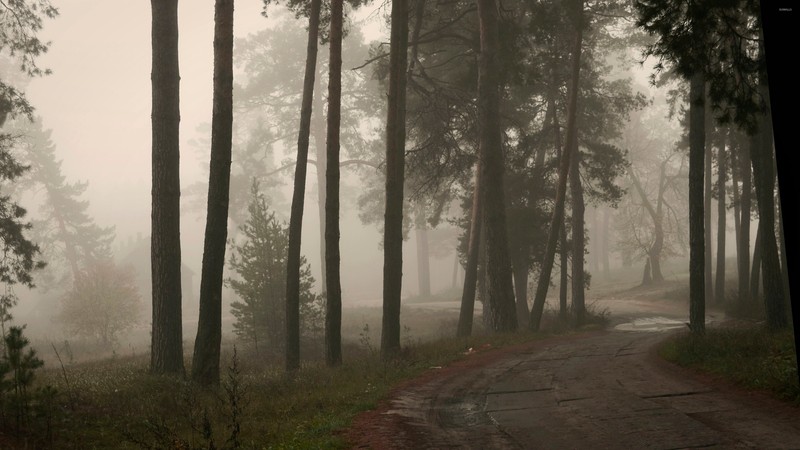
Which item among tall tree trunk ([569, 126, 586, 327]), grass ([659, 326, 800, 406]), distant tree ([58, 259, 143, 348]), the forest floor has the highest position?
tall tree trunk ([569, 126, 586, 327])

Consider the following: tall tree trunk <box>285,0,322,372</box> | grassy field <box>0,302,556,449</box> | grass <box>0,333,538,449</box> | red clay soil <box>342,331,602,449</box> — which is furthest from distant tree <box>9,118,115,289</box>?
red clay soil <box>342,331,602,449</box>

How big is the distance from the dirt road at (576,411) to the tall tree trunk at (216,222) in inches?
165

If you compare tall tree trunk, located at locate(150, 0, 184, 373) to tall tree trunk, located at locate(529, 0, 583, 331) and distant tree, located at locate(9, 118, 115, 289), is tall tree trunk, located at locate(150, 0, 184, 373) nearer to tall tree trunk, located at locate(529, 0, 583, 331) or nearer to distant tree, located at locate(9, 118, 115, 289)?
tall tree trunk, located at locate(529, 0, 583, 331)

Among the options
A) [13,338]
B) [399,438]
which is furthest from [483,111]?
[13,338]

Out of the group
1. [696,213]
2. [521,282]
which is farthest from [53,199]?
[696,213]

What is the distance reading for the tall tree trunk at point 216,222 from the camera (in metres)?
12.8

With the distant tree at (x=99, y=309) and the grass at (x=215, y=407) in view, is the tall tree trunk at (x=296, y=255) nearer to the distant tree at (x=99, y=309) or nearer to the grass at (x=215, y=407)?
the grass at (x=215, y=407)

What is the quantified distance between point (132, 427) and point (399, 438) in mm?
4056

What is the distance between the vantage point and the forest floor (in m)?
7.62

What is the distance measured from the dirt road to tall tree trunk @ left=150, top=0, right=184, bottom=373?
220 inches

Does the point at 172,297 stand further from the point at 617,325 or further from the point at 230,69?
the point at 617,325

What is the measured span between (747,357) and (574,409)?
454 cm

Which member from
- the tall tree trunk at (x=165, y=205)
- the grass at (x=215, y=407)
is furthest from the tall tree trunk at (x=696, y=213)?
the tall tree trunk at (x=165, y=205)

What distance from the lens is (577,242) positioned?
25.7m
